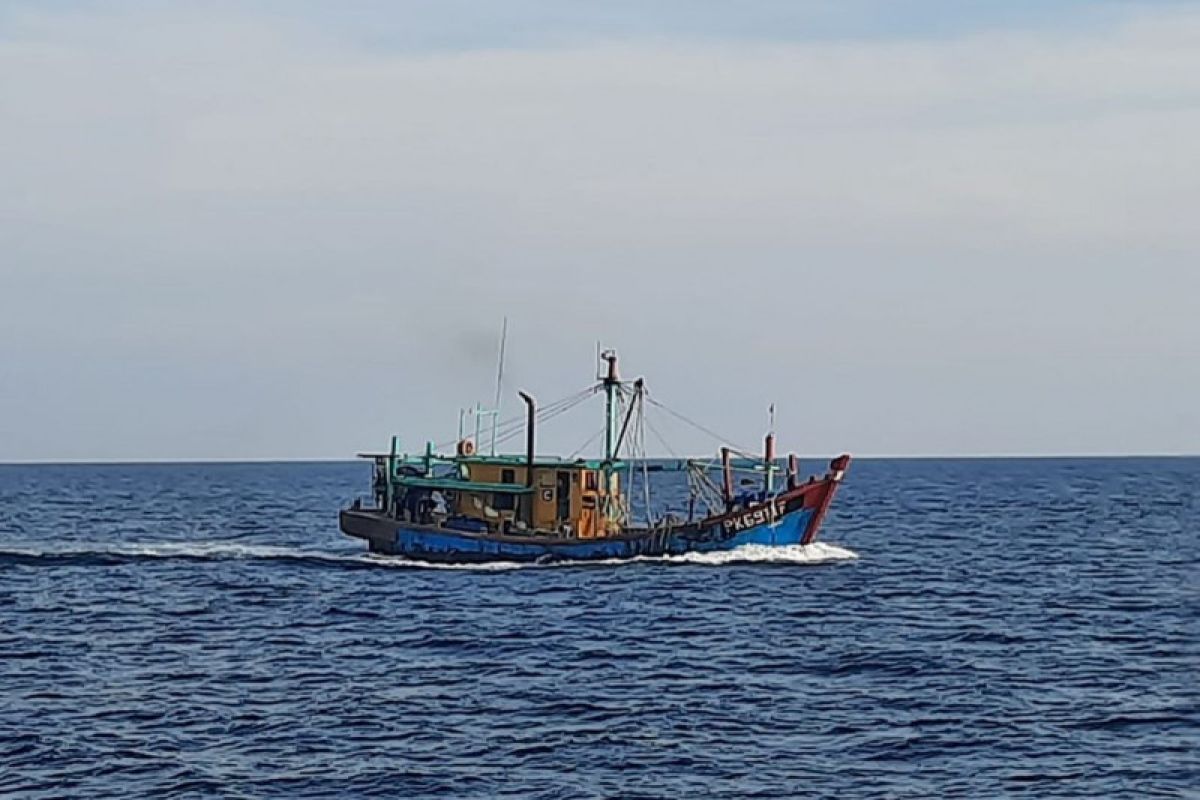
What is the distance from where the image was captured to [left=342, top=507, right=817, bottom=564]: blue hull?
256ft

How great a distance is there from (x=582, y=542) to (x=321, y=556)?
53.9 ft

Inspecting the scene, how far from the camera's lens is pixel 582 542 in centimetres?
7762

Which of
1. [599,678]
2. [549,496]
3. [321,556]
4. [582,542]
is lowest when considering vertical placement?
[599,678]

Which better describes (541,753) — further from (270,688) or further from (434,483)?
(434,483)

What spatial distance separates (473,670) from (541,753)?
12.0m

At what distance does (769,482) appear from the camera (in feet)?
262

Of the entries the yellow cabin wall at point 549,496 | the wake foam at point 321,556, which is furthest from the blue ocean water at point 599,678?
the yellow cabin wall at point 549,496

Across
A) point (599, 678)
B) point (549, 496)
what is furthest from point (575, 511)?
point (599, 678)

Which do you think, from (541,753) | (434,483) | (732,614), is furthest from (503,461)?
(541,753)

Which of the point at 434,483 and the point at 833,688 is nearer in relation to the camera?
the point at 833,688

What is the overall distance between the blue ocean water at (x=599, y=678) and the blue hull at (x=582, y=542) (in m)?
0.88

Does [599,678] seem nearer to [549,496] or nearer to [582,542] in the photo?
[582,542]

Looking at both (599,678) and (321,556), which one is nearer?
(599,678)

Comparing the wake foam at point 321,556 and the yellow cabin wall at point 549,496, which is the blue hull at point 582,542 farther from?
the yellow cabin wall at point 549,496
